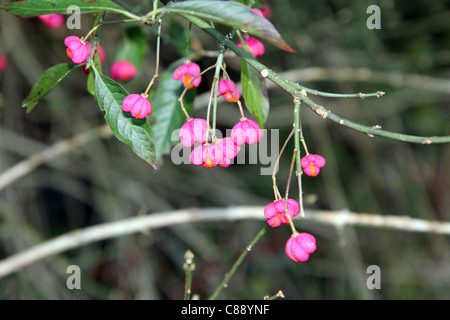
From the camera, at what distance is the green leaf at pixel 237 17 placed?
0.71m

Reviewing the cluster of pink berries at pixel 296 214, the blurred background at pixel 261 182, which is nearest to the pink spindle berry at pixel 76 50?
the cluster of pink berries at pixel 296 214

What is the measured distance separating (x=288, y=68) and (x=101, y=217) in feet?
5.42

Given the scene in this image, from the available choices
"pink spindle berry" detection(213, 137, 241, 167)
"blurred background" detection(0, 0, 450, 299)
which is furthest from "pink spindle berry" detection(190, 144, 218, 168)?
"blurred background" detection(0, 0, 450, 299)

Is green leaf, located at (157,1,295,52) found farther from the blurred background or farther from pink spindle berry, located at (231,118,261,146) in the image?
the blurred background

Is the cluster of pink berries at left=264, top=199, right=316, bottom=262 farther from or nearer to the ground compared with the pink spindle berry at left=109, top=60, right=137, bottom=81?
nearer to the ground

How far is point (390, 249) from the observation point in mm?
2861

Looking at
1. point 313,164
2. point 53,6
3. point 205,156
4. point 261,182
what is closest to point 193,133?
point 205,156

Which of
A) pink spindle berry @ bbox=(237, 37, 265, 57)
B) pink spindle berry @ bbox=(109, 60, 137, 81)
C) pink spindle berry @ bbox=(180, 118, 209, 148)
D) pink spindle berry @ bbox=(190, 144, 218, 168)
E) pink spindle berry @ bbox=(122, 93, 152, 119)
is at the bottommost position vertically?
pink spindle berry @ bbox=(190, 144, 218, 168)

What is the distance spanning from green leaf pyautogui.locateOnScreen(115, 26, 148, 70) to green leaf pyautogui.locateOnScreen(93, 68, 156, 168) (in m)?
0.67

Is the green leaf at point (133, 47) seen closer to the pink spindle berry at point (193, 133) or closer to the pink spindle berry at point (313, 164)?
the pink spindle berry at point (193, 133)

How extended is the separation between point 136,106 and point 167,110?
0.37 meters

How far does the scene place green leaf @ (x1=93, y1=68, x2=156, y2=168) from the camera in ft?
3.05

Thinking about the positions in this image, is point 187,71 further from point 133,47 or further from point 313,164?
point 133,47
